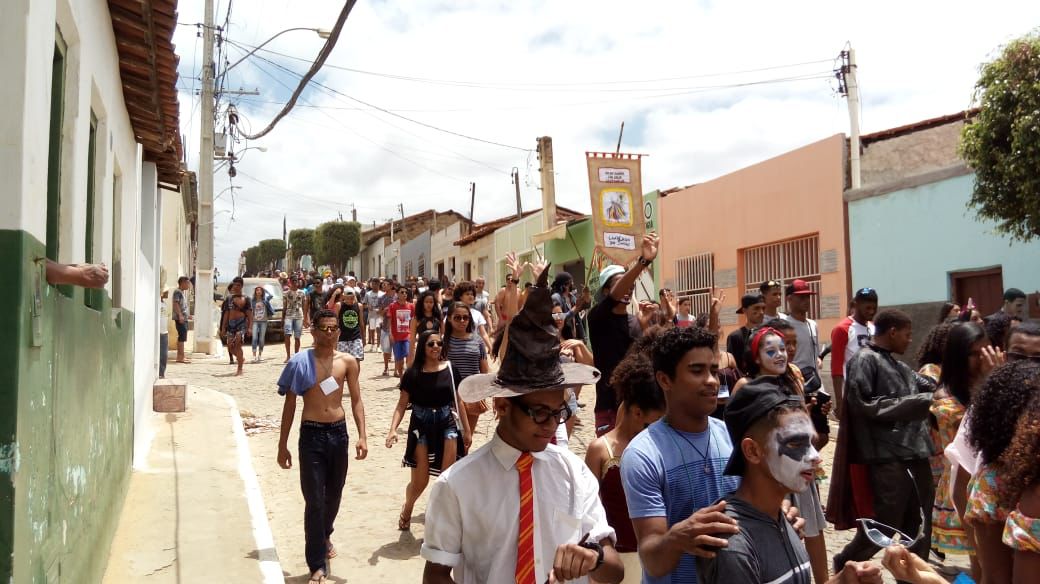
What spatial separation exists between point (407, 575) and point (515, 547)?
12.3ft

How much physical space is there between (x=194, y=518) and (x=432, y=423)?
2.04m

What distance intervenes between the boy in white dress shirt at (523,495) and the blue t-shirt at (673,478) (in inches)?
11.7

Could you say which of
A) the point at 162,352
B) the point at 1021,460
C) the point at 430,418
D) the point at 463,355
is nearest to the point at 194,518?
the point at 430,418

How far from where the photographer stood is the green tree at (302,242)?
75188mm

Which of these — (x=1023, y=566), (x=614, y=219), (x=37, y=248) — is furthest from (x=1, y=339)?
(x=614, y=219)

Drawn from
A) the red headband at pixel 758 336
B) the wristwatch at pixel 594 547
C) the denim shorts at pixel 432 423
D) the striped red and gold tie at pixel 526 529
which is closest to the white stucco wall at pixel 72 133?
the striped red and gold tie at pixel 526 529

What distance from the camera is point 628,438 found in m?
3.99

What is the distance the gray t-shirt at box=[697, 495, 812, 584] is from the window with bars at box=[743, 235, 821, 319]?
525 inches

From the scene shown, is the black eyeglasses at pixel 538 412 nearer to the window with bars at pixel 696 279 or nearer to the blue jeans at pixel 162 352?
the blue jeans at pixel 162 352

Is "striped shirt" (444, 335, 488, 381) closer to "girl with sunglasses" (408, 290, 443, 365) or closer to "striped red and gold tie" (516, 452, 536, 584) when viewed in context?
"girl with sunglasses" (408, 290, 443, 365)

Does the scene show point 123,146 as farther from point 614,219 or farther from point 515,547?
point 614,219

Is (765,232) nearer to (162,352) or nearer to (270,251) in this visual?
(162,352)

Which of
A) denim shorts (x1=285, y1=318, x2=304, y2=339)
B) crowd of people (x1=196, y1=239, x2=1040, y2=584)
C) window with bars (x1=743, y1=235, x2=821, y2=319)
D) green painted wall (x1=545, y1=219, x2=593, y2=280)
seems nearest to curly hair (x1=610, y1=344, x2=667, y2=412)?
crowd of people (x1=196, y1=239, x2=1040, y2=584)

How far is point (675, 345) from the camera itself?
3391 millimetres
